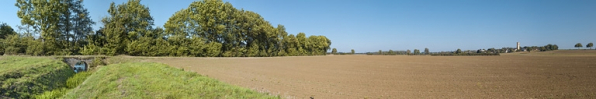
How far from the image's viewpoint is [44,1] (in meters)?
34.0

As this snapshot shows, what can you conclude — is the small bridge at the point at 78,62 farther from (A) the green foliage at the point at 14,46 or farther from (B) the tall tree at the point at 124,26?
(A) the green foliage at the point at 14,46

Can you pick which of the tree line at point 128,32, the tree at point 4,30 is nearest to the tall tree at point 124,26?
the tree line at point 128,32

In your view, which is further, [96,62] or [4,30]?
[4,30]

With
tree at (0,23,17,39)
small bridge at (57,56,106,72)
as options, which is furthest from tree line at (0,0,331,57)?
small bridge at (57,56,106,72)

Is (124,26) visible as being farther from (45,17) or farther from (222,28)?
(222,28)

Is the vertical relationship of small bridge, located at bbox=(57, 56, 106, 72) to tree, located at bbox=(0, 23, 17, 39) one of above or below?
below

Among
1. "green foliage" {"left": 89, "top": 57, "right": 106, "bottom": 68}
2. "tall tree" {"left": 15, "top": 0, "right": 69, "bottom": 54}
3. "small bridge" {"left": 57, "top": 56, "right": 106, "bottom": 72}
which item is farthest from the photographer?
"tall tree" {"left": 15, "top": 0, "right": 69, "bottom": 54}

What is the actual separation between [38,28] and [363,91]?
42.1 meters

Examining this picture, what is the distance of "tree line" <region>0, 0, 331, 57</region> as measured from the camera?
34.2 m

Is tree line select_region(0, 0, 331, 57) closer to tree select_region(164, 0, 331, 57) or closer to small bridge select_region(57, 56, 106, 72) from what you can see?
tree select_region(164, 0, 331, 57)

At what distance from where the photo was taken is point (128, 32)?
127ft

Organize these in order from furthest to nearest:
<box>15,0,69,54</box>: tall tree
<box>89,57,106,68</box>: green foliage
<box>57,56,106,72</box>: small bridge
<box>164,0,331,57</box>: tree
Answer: <box>164,0,331,57</box>: tree → <box>15,0,69,54</box>: tall tree → <box>89,57,106,68</box>: green foliage → <box>57,56,106,72</box>: small bridge

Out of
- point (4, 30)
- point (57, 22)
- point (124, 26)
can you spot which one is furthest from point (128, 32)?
point (4, 30)

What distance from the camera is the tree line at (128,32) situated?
34.2m
